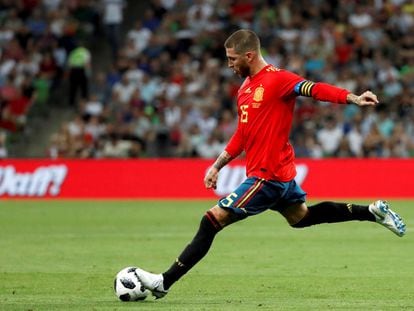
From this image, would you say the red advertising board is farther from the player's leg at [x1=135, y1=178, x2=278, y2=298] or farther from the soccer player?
the player's leg at [x1=135, y1=178, x2=278, y2=298]

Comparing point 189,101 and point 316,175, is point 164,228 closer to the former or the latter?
point 316,175

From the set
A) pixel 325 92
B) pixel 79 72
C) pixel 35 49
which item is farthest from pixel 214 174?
pixel 35 49

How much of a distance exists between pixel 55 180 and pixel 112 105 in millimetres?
4560

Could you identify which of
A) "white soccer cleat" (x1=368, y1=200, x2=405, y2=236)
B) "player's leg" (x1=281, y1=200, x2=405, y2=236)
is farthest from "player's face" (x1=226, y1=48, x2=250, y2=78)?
"white soccer cleat" (x1=368, y1=200, x2=405, y2=236)

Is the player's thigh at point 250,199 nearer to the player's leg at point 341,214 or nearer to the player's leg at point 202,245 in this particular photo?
the player's leg at point 202,245

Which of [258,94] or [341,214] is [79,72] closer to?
[341,214]

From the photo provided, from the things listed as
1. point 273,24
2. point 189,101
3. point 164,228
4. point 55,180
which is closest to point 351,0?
point 273,24

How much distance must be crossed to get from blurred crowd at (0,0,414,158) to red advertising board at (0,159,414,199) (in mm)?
1586

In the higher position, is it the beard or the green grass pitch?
the beard

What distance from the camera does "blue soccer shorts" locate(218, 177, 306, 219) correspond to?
10.6m

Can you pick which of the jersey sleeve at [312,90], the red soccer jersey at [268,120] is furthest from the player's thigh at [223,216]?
the jersey sleeve at [312,90]

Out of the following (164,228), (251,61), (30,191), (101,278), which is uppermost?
(251,61)

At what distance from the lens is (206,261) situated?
1466 centimetres

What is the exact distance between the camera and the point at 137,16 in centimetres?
3403
